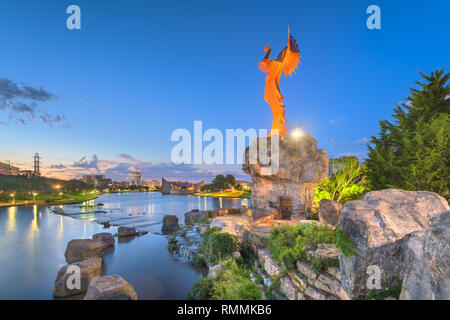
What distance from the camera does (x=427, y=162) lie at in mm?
11453

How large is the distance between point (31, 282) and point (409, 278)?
15.5m

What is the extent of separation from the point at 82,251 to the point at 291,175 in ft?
51.1

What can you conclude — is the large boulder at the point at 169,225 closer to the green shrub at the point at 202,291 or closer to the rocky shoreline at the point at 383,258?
the green shrub at the point at 202,291

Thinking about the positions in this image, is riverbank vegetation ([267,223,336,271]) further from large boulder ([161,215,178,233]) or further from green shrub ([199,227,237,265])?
large boulder ([161,215,178,233])

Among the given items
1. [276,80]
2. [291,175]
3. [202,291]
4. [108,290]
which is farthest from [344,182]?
[108,290]

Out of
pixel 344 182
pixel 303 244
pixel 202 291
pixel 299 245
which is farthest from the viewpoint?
pixel 344 182

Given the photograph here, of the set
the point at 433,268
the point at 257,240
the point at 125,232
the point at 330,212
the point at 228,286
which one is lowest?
the point at 125,232

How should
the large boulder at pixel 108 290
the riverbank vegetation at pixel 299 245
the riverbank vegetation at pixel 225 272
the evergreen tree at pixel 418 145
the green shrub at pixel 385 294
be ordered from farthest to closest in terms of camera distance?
the evergreen tree at pixel 418 145 < the riverbank vegetation at pixel 299 245 < the large boulder at pixel 108 290 < the riverbank vegetation at pixel 225 272 < the green shrub at pixel 385 294

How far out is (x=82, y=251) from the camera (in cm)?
1212

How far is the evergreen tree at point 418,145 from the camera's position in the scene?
11.4 meters

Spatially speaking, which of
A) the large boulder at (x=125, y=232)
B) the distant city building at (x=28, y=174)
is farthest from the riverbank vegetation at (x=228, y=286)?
the distant city building at (x=28, y=174)

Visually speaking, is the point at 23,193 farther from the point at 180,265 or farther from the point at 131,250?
the point at 180,265

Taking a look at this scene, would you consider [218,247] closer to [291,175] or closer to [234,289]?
[234,289]

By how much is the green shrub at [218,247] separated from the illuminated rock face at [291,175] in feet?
19.8
